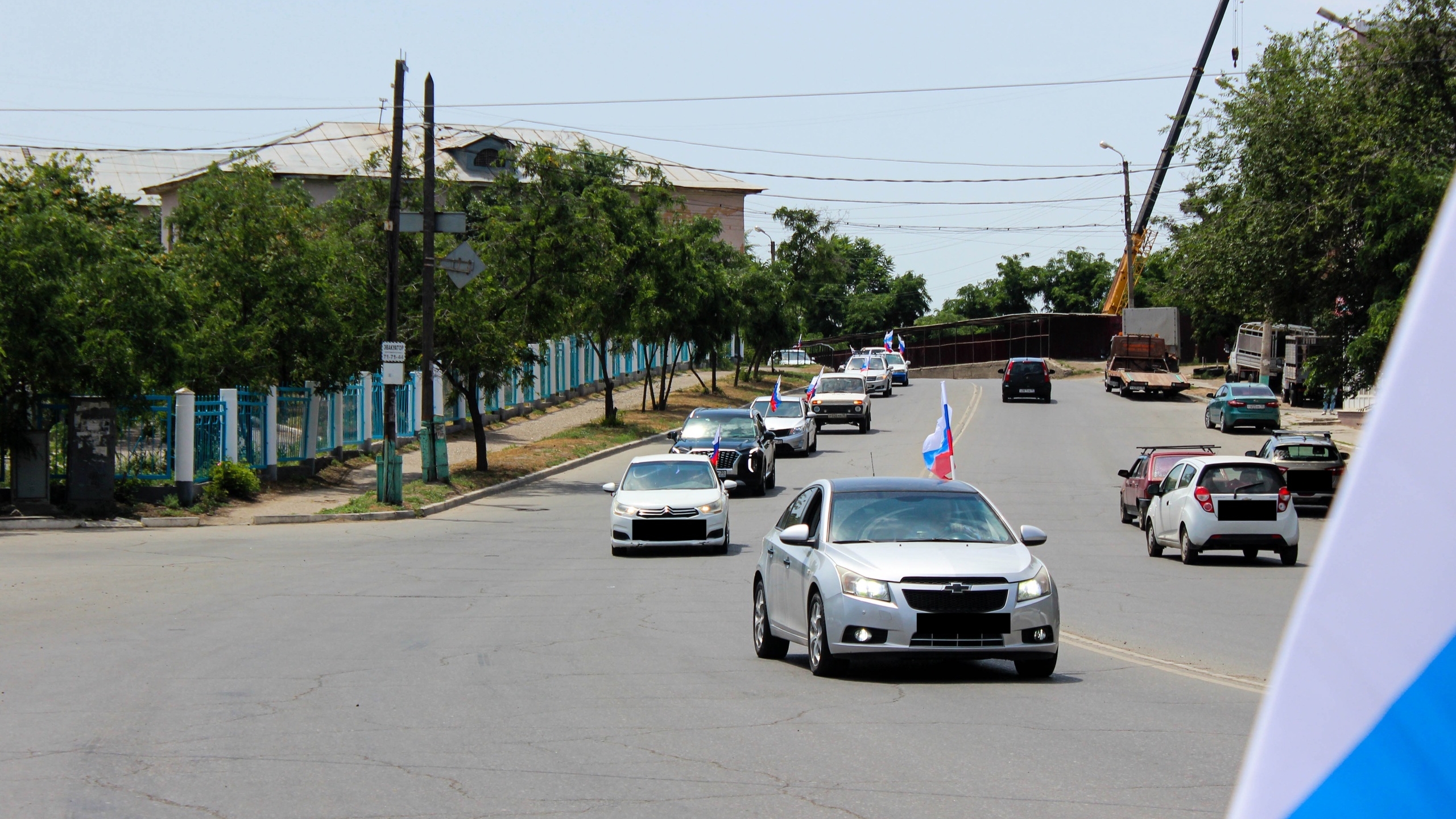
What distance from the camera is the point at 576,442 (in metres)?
40.9

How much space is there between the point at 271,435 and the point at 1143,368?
39.7 m

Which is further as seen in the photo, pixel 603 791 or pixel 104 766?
pixel 104 766

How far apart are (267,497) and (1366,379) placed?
2527 cm

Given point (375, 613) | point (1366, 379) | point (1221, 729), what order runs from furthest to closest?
1. point (1366, 379)
2. point (375, 613)
3. point (1221, 729)

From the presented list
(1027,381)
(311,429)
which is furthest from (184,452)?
(1027,381)

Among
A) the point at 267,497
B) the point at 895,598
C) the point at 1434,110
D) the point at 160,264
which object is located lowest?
the point at 267,497

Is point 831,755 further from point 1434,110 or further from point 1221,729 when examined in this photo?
point 1434,110

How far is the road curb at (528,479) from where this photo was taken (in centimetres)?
2760

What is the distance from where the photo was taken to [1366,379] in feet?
106

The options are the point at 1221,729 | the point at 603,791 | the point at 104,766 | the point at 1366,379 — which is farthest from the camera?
the point at 1366,379

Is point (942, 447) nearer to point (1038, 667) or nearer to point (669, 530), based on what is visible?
point (669, 530)

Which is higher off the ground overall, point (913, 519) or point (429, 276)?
point (429, 276)

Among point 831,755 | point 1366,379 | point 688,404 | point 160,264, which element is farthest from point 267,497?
point 688,404

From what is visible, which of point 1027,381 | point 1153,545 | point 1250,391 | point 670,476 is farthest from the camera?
point 1027,381
